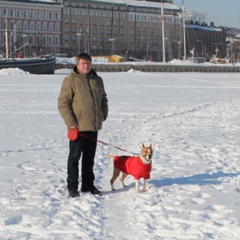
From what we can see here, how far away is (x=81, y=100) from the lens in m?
6.35

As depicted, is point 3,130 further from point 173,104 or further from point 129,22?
point 129,22

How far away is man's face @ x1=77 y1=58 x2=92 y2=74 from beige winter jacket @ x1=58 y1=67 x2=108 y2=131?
0.20 ft

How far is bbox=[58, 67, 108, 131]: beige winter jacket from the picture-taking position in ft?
20.8

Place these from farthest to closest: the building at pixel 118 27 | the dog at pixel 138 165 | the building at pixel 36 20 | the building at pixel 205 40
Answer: the building at pixel 205 40 < the building at pixel 118 27 < the building at pixel 36 20 < the dog at pixel 138 165

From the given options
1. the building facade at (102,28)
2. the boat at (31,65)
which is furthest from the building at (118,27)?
the boat at (31,65)

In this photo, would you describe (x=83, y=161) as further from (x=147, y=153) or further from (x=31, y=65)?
(x=31, y=65)

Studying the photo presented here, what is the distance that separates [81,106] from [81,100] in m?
0.07

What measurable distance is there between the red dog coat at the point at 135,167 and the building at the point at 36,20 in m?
89.5

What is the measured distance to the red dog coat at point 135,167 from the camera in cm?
642

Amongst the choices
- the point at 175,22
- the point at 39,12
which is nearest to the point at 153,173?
the point at 39,12

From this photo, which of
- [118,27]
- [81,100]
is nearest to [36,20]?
[118,27]

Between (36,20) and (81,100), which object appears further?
(36,20)

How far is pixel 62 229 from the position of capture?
5215 millimetres

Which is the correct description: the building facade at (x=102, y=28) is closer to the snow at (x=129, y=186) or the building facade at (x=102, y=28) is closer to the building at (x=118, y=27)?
the building at (x=118, y=27)
